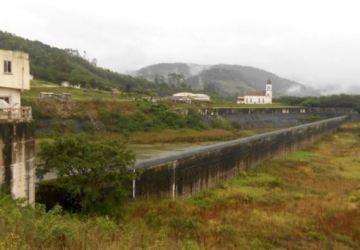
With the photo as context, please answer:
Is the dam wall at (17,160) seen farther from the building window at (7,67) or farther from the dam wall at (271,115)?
the dam wall at (271,115)

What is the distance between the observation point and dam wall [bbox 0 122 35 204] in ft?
42.2

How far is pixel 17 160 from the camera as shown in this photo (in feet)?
43.7

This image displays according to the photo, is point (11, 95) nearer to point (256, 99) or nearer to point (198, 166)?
point (198, 166)

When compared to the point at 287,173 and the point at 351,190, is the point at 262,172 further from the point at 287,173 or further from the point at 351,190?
the point at 351,190

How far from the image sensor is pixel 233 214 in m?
19.7

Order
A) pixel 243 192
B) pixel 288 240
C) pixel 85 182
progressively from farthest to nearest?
pixel 243 192 < pixel 288 240 < pixel 85 182

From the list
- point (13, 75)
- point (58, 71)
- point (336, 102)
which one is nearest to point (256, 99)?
point (336, 102)

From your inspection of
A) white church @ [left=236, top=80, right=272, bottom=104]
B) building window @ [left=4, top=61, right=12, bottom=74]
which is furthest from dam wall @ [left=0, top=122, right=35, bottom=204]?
white church @ [left=236, top=80, right=272, bottom=104]

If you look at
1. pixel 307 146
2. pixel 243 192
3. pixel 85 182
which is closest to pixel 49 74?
pixel 307 146

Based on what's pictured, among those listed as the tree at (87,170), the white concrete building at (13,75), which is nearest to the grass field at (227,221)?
the tree at (87,170)

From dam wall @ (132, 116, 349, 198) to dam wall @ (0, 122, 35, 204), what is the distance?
501cm

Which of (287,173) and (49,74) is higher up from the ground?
(49,74)

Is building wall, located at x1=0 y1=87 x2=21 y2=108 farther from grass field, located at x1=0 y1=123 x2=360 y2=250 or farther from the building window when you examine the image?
grass field, located at x1=0 y1=123 x2=360 y2=250

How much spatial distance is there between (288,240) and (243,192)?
25.6 ft
